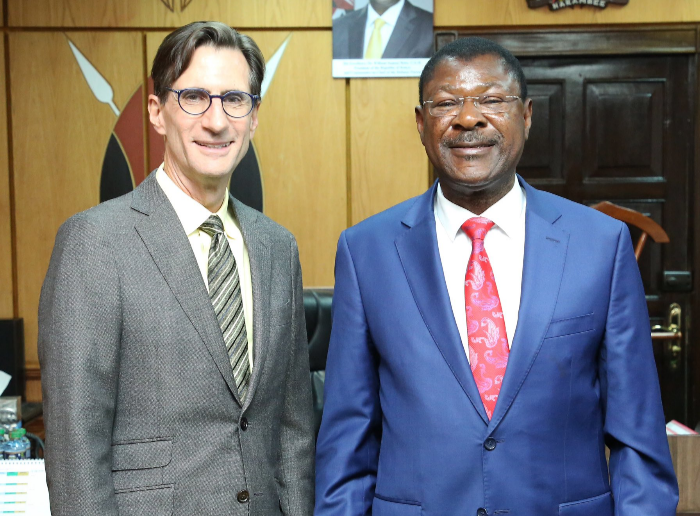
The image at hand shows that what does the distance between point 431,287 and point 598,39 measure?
119 inches

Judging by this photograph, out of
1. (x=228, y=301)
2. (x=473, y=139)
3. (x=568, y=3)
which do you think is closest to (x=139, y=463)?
(x=228, y=301)

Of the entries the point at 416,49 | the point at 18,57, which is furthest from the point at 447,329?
the point at 18,57

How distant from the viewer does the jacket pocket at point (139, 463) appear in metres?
1.36

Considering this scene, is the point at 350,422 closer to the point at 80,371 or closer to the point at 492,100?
the point at 80,371

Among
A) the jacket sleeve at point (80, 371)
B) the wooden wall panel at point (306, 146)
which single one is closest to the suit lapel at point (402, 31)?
the wooden wall panel at point (306, 146)

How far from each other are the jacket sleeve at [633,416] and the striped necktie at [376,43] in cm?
275

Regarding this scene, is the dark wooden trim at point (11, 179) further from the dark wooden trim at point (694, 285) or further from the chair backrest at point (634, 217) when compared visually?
the dark wooden trim at point (694, 285)

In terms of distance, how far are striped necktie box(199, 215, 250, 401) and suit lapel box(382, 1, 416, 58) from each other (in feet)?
8.47

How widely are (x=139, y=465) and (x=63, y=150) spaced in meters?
3.04

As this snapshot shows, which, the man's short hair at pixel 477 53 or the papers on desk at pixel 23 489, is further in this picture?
the papers on desk at pixel 23 489

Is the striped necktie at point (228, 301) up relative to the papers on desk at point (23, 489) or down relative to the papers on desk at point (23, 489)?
up

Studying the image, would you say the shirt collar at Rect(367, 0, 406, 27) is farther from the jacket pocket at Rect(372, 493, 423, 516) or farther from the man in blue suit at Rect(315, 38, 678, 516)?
the jacket pocket at Rect(372, 493, 423, 516)

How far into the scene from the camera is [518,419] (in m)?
1.34

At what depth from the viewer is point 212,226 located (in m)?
1.56
